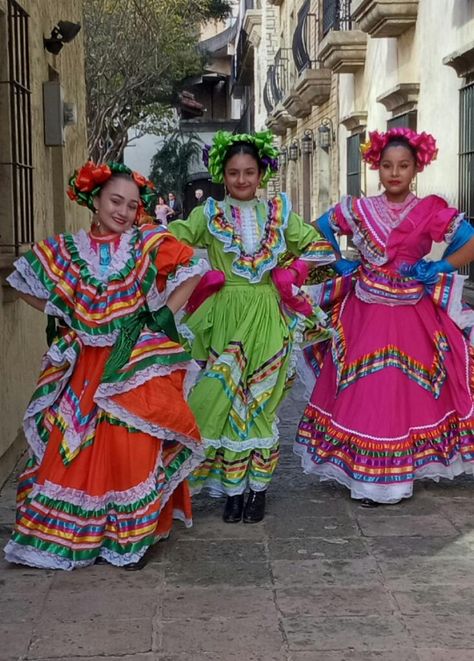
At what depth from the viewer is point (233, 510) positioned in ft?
15.5

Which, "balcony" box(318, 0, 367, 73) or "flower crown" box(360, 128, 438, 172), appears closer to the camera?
"flower crown" box(360, 128, 438, 172)

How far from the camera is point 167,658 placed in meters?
3.27

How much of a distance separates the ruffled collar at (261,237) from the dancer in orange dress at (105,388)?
1.68ft

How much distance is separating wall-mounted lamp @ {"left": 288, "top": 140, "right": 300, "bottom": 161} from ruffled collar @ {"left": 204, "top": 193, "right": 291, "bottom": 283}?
1917 centimetres

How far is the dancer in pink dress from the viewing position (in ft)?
16.2

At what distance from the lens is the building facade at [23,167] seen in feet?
18.8

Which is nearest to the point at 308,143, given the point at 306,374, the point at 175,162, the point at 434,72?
the point at 434,72

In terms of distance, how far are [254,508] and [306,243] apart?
50.6 inches

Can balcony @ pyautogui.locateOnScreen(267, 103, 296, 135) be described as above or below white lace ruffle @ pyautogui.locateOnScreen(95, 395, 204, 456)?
above

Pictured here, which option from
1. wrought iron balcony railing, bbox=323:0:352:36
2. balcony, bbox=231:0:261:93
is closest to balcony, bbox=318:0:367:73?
wrought iron balcony railing, bbox=323:0:352:36

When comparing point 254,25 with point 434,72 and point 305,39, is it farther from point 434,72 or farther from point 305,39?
point 434,72

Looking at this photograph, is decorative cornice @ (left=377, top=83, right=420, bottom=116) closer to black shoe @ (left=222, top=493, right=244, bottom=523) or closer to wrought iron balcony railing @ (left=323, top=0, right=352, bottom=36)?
wrought iron balcony railing @ (left=323, top=0, right=352, bottom=36)

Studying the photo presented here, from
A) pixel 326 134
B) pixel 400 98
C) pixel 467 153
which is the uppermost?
pixel 326 134

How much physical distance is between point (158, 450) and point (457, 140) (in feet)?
19.7
